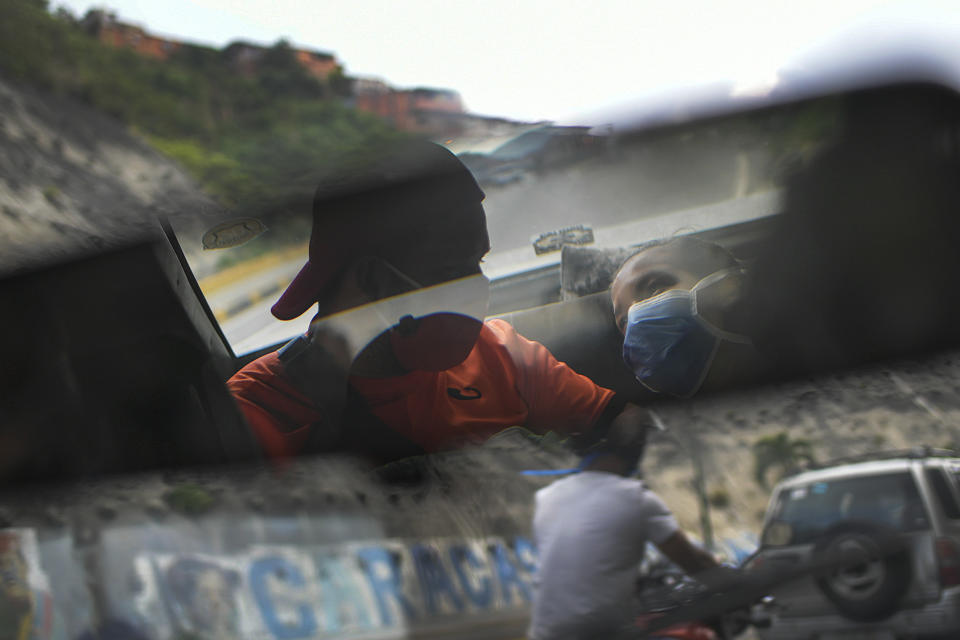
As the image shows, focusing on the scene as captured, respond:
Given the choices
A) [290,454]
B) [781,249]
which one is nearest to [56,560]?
[290,454]

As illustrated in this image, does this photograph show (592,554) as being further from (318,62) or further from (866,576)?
(318,62)

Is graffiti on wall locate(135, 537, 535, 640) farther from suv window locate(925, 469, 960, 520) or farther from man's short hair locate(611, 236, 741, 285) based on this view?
suv window locate(925, 469, 960, 520)

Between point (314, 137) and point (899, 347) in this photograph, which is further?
point (314, 137)

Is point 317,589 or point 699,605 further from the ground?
point 317,589

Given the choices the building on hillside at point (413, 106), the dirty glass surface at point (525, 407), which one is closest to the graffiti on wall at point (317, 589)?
the dirty glass surface at point (525, 407)

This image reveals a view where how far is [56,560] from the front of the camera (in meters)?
1.18

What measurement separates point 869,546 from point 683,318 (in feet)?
1.33

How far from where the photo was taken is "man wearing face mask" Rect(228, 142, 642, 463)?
1.17 metres

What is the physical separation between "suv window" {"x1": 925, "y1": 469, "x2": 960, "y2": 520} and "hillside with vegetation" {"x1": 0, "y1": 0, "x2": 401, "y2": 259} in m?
1.15

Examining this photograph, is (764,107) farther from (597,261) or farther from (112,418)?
(112,418)

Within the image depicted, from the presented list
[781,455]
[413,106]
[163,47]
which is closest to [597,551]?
[781,455]

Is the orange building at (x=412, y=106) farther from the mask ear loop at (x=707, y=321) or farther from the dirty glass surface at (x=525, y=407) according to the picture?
the mask ear loop at (x=707, y=321)

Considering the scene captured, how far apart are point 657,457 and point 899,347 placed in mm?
425

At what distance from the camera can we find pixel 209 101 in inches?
75.0
